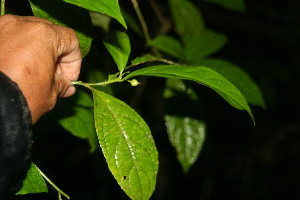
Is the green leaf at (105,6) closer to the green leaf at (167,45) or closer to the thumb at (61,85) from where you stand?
the thumb at (61,85)

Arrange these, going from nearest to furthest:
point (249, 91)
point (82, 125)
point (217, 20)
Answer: point (82, 125) < point (249, 91) < point (217, 20)

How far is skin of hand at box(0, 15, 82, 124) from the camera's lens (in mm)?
734

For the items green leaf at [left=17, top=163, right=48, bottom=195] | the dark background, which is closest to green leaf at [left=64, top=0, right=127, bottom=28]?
green leaf at [left=17, top=163, right=48, bottom=195]

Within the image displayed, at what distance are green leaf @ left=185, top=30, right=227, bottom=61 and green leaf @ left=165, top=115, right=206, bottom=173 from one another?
231 millimetres

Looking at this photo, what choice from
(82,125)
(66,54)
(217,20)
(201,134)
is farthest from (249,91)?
(217,20)

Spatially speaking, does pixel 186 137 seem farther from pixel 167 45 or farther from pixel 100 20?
pixel 100 20

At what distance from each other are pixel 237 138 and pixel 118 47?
3.16 meters

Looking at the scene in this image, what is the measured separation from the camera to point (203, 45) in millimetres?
1598

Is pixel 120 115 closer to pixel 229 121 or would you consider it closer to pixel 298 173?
pixel 229 121

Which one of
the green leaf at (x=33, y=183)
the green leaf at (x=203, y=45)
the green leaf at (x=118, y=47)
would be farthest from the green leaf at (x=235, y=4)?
the green leaf at (x=33, y=183)

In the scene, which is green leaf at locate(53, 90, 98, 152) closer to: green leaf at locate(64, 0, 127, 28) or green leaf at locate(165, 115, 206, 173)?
green leaf at locate(165, 115, 206, 173)

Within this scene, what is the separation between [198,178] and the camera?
3715mm

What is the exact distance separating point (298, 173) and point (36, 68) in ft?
12.1

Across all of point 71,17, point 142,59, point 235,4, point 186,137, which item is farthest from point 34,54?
point 235,4
